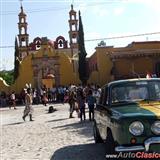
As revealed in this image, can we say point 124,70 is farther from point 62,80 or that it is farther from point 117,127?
point 117,127

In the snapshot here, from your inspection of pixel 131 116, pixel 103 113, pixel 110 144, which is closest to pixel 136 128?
pixel 131 116

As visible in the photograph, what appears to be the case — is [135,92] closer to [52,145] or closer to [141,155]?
[141,155]

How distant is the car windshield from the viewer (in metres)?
10.9

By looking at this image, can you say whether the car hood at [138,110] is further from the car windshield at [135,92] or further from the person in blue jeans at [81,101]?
the person in blue jeans at [81,101]

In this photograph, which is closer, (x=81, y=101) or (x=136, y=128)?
(x=136, y=128)

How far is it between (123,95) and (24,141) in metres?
6.75

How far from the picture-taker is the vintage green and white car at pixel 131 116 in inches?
364

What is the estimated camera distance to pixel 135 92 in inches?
432

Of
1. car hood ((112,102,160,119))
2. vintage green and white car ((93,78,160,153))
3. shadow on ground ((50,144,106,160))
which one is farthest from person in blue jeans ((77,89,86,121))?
car hood ((112,102,160,119))

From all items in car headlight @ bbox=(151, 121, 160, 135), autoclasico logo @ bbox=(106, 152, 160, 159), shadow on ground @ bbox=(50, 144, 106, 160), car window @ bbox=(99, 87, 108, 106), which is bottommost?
shadow on ground @ bbox=(50, 144, 106, 160)

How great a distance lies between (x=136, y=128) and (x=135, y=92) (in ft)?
5.90

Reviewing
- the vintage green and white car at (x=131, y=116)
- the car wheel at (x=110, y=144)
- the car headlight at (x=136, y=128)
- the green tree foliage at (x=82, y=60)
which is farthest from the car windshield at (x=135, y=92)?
the green tree foliage at (x=82, y=60)

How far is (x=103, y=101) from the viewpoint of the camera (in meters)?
12.0

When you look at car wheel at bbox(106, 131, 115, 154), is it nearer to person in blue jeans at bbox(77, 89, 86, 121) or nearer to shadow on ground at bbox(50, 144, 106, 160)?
shadow on ground at bbox(50, 144, 106, 160)
